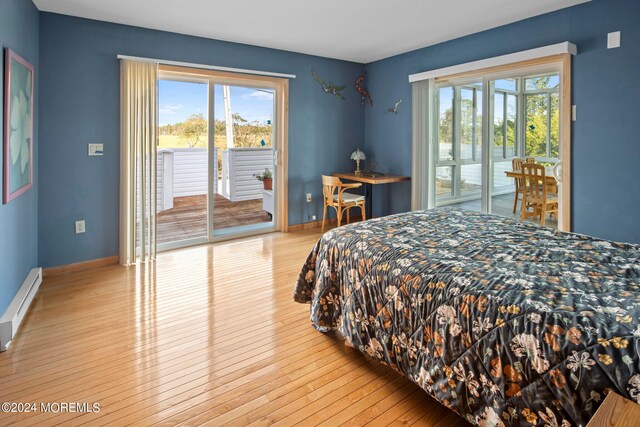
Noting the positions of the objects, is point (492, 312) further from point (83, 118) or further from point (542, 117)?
point (83, 118)

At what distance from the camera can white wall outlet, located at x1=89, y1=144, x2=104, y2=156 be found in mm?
4008

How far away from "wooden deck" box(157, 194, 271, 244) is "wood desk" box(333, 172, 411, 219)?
132 centimetres

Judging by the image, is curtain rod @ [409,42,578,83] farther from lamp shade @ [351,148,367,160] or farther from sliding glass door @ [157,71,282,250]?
sliding glass door @ [157,71,282,250]

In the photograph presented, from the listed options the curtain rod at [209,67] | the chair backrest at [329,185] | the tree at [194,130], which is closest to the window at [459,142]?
the chair backrest at [329,185]

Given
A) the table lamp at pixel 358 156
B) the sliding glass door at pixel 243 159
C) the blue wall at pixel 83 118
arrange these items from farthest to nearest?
the table lamp at pixel 358 156, the sliding glass door at pixel 243 159, the blue wall at pixel 83 118

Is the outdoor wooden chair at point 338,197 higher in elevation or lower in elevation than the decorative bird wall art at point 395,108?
lower

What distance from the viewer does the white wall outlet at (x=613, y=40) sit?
3.37 metres

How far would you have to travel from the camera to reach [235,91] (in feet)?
16.8

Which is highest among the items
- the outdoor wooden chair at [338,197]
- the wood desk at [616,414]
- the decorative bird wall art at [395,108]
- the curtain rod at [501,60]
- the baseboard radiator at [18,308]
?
the curtain rod at [501,60]

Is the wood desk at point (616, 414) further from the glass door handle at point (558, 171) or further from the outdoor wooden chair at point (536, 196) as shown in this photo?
the outdoor wooden chair at point (536, 196)

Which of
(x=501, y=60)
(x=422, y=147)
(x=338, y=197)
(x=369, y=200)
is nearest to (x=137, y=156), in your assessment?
(x=338, y=197)

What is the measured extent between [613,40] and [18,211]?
16.7ft

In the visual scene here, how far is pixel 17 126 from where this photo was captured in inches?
114

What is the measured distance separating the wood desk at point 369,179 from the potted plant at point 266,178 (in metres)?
0.96
